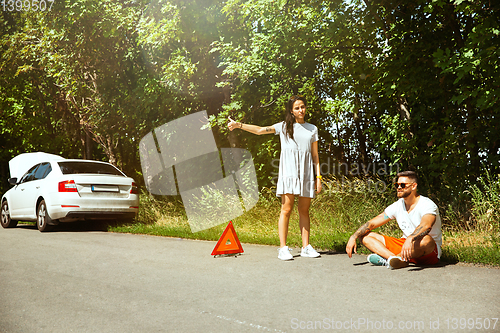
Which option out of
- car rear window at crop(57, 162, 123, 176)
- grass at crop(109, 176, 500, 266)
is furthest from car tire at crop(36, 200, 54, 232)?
grass at crop(109, 176, 500, 266)

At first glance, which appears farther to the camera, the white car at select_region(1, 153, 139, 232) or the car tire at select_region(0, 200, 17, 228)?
the car tire at select_region(0, 200, 17, 228)

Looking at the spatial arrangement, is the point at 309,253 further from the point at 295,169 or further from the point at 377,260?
the point at 295,169

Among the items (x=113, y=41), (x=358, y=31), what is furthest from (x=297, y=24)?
(x=113, y=41)

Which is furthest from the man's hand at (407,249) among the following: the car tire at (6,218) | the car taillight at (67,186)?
the car tire at (6,218)

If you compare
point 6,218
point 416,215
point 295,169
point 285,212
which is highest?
point 295,169

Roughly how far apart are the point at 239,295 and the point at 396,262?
195 cm

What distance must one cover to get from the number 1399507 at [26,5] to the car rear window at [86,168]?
22.2 ft

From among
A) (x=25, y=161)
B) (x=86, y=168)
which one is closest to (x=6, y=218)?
(x=86, y=168)

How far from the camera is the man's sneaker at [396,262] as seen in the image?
16.3ft

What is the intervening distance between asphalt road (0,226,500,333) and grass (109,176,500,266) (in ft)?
2.53

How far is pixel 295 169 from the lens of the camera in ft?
19.6

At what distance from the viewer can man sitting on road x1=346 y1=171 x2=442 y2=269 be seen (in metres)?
4.79

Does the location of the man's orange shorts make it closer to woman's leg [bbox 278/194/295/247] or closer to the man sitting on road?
the man sitting on road

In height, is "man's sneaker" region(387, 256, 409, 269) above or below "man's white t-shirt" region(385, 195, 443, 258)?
below
